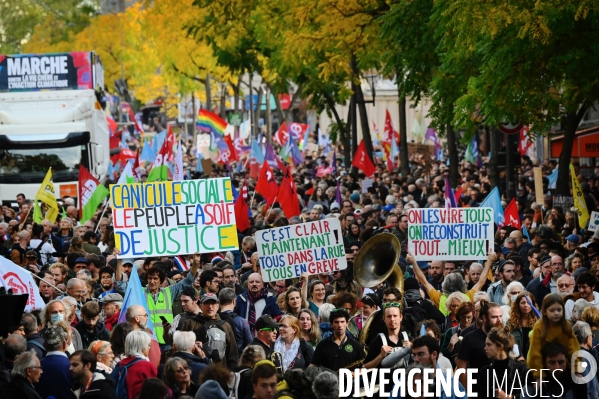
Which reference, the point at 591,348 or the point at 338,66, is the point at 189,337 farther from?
the point at 338,66

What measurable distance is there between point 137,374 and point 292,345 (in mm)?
1627

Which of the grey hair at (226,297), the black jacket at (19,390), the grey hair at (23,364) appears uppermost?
the grey hair at (226,297)

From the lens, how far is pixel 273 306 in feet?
42.8

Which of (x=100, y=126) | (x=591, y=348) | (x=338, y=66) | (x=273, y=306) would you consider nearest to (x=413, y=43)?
(x=338, y=66)

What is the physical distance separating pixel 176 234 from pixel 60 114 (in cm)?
1825

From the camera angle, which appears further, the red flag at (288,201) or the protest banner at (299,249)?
the red flag at (288,201)

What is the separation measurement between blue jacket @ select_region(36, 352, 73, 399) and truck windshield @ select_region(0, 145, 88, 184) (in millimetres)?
21831

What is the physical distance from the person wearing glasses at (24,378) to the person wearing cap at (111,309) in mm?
2643

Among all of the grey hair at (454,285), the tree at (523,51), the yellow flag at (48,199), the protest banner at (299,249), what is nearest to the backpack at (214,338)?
the grey hair at (454,285)

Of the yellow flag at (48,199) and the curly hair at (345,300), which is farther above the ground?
the yellow flag at (48,199)

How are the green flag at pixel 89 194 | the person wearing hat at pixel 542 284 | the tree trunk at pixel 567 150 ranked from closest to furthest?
1. the person wearing hat at pixel 542 284
2. the tree trunk at pixel 567 150
3. the green flag at pixel 89 194

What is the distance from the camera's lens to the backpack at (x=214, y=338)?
1104 centimetres

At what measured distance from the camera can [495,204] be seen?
1966 centimetres

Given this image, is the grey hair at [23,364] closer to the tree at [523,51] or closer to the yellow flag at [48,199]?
the tree at [523,51]
